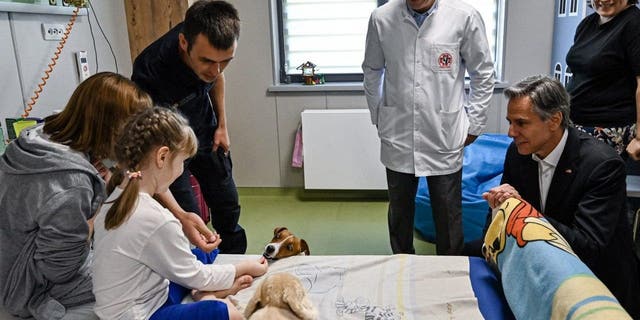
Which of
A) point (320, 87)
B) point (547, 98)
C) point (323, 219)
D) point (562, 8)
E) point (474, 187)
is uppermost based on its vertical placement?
point (562, 8)

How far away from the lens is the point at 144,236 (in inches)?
50.3

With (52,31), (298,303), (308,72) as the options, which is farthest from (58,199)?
(308,72)

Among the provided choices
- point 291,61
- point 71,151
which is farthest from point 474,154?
point 71,151

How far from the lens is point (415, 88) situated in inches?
83.6

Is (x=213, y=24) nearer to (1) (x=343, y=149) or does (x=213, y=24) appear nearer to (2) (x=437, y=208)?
(2) (x=437, y=208)

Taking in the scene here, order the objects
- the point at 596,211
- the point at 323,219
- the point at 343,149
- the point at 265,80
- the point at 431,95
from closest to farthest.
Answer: the point at 596,211
the point at 431,95
the point at 323,219
the point at 343,149
the point at 265,80

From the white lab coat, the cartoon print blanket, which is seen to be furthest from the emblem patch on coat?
the cartoon print blanket

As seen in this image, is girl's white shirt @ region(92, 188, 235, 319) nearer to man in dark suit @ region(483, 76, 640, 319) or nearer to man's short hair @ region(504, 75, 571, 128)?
man in dark suit @ region(483, 76, 640, 319)

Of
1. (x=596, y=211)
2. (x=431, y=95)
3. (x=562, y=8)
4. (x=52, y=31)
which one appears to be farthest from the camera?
(x=562, y=8)

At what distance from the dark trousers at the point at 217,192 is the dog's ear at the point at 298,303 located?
91cm

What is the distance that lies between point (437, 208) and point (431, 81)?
0.55m

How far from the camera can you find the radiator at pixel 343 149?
3.35m

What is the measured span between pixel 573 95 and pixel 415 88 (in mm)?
675

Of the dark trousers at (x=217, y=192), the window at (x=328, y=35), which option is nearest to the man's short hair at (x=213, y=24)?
the dark trousers at (x=217, y=192)
